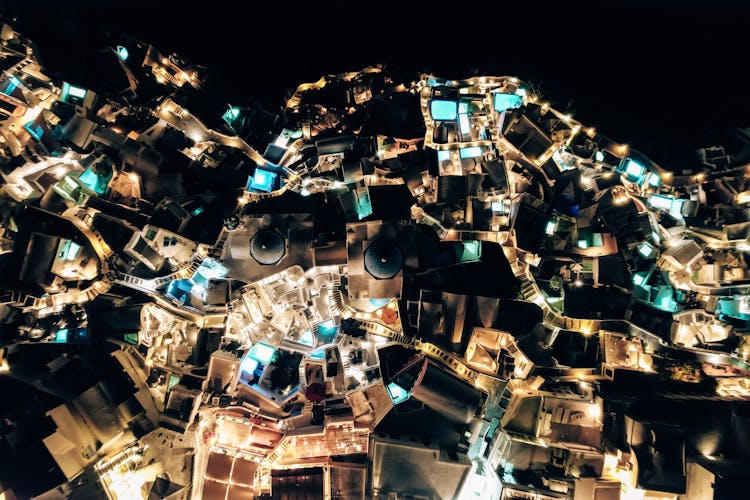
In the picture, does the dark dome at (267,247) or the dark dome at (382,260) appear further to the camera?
the dark dome at (267,247)

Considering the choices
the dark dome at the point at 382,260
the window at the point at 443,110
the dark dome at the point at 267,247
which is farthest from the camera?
the window at the point at 443,110

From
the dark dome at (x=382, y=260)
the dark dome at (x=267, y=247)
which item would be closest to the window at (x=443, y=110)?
the dark dome at (x=382, y=260)

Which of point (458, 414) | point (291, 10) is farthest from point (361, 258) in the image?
point (291, 10)

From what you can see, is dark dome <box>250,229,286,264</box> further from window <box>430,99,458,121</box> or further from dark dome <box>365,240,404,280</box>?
window <box>430,99,458,121</box>

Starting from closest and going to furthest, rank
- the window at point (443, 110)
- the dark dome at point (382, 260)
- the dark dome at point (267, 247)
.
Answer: the dark dome at point (382, 260) < the dark dome at point (267, 247) < the window at point (443, 110)

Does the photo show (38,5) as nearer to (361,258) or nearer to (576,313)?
(361,258)

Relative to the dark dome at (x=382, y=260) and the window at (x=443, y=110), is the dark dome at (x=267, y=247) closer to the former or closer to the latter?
the dark dome at (x=382, y=260)
